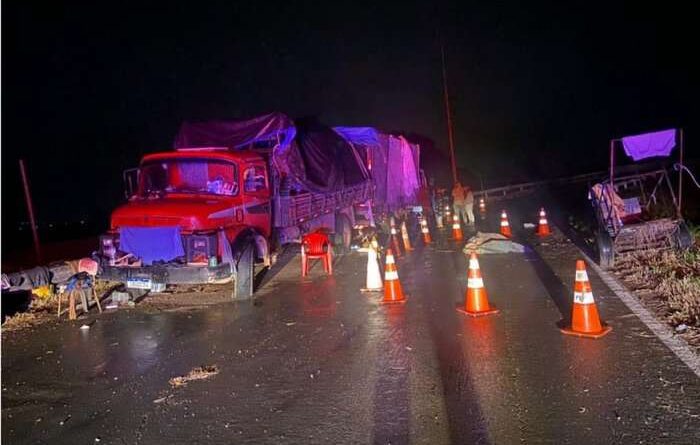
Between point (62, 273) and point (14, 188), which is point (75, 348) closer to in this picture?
point (62, 273)

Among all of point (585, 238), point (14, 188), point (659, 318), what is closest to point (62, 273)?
point (659, 318)

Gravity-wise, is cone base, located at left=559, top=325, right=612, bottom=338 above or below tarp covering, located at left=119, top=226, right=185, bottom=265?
below

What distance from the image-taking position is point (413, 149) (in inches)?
970

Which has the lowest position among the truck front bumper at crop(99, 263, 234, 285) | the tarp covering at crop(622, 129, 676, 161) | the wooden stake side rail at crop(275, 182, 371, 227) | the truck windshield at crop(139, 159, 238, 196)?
the truck front bumper at crop(99, 263, 234, 285)

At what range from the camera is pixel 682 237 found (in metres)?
11.1

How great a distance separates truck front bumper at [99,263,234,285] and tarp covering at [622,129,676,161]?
750 centimetres

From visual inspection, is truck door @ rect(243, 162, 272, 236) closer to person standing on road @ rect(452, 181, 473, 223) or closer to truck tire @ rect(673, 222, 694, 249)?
truck tire @ rect(673, 222, 694, 249)

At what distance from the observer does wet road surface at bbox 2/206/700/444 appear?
471 centimetres

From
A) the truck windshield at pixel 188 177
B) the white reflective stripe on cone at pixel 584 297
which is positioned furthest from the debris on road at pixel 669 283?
the truck windshield at pixel 188 177

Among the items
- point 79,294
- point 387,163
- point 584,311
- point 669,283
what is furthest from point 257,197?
point 387,163

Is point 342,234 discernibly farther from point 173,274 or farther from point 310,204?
point 173,274

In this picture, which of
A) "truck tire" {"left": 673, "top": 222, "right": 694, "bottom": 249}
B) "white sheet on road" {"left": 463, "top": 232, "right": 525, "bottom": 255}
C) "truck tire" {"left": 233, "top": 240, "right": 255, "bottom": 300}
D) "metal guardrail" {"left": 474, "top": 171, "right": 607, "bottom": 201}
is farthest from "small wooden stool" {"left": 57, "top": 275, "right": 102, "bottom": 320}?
"metal guardrail" {"left": 474, "top": 171, "right": 607, "bottom": 201}

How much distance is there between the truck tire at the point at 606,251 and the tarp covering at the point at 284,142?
5.81 metres

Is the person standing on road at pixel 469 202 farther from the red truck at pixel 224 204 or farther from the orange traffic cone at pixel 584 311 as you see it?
the orange traffic cone at pixel 584 311
